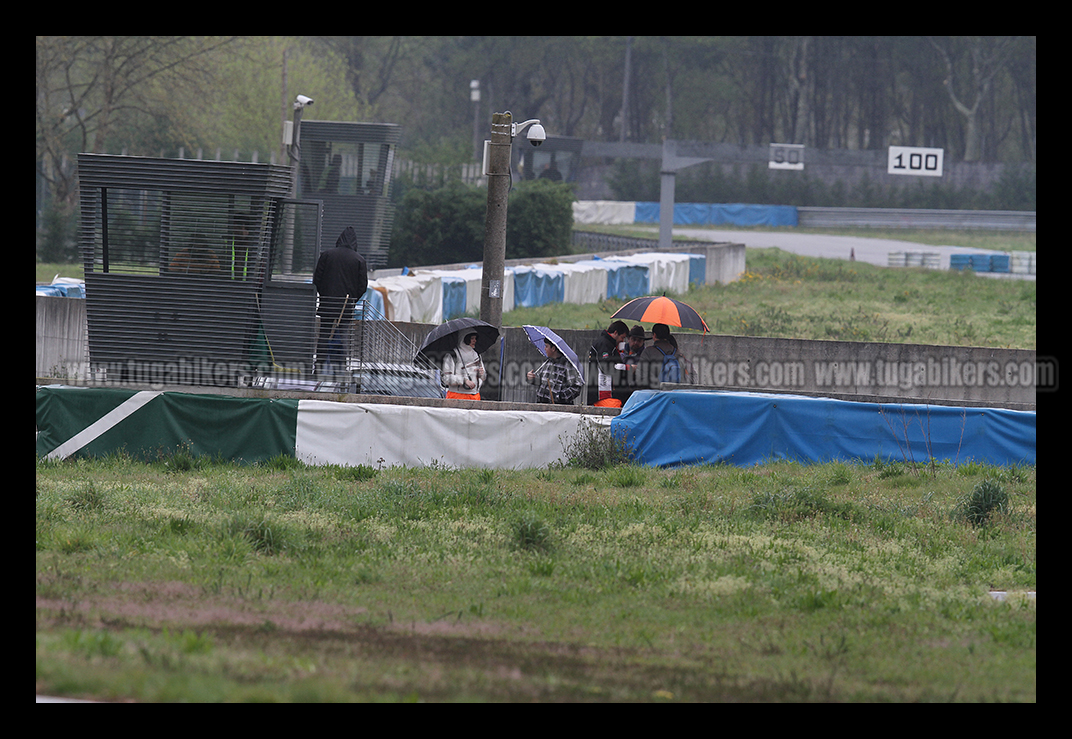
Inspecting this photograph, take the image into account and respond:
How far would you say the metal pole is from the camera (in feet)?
46.7

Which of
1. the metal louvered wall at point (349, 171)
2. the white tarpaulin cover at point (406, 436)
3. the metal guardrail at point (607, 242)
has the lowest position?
the white tarpaulin cover at point (406, 436)

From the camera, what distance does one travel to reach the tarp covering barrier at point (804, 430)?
13.4m

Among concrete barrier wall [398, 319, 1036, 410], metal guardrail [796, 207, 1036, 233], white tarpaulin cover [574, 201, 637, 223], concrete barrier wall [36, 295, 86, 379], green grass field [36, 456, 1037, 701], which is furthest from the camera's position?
white tarpaulin cover [574, 201, 637, 223]

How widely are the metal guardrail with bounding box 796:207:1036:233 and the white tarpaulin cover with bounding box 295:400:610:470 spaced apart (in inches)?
2823

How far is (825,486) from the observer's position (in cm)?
1202

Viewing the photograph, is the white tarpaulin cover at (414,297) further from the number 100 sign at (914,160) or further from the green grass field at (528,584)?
the number 100 sign at (914,160)

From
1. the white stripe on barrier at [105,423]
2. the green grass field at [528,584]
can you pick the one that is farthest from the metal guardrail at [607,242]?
the green grass field at [528,584]

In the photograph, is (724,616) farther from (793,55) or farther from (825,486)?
(793,55)

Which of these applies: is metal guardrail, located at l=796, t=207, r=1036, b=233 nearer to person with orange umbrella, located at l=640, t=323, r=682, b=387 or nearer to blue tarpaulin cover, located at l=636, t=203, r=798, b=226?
blue tarpaulin cover, located at l=636, t=203, r=798, b=226

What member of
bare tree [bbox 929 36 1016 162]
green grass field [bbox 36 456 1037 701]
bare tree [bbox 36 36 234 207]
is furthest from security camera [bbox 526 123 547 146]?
bare tree [bbox 929 36 1016 162]

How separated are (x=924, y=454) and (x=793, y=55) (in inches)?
3378

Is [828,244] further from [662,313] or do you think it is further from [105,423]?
[105,423]

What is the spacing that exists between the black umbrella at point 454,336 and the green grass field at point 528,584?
88.0 inches

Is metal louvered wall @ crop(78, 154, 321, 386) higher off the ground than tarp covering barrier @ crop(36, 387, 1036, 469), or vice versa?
metal louvered wall @ crop(78, 154, 321, 386)
